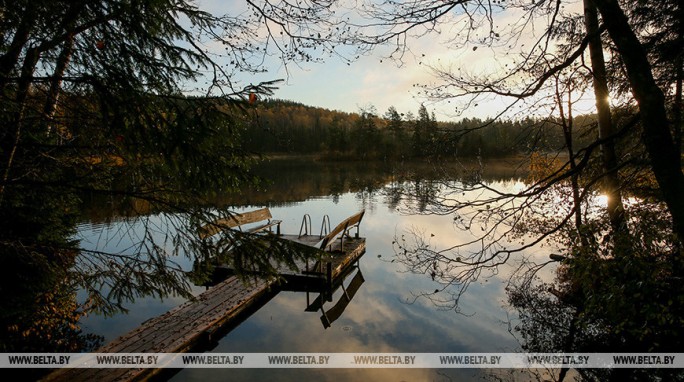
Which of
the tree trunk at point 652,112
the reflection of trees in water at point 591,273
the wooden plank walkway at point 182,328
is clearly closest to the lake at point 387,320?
the reflection of trees in water at point 591,273

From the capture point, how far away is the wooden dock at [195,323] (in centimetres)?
499

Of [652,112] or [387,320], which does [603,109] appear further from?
[387,320]

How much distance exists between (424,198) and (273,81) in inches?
91.2

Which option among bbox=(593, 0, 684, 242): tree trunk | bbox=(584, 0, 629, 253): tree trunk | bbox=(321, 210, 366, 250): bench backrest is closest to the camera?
bbox=(593, 0, 684, 242): tree trunk

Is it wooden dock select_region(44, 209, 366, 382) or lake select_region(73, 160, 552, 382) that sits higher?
wooden dock select_region(44, 209, 366, 382)

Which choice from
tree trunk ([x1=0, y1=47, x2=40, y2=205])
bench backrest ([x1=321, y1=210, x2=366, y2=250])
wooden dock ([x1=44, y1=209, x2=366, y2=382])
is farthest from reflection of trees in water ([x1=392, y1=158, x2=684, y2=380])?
tree trunk ([x1=0, y1=47, x2=40, y2=205])

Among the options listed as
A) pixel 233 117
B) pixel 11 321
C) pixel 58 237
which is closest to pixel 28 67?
pixel 233 117

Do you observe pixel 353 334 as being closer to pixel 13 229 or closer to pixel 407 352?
pixel 407 352

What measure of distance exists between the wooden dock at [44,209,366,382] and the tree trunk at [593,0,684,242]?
2838 mm

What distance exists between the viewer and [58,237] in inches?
263

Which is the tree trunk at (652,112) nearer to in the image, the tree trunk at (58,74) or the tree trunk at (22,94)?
the tree trunk at (58,74)

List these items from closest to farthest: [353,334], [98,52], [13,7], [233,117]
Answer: [13,7] < [98,52] < [233,117] < [353,334]

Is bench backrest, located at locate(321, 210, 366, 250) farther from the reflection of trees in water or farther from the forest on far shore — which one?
the reflection of trees in water

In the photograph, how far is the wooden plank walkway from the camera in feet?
16.3
